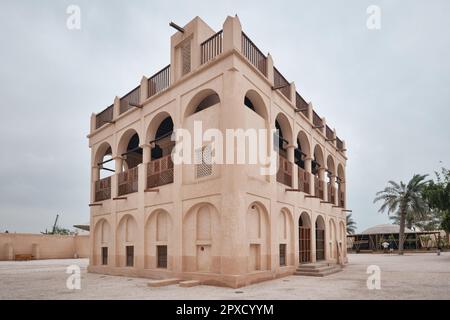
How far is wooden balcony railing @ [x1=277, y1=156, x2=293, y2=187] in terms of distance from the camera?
16156 millimetres

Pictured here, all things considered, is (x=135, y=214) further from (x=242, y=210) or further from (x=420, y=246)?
(x=420, y=246)

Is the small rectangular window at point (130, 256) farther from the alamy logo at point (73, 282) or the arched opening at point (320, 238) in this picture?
the arched opening at point (320, 238)

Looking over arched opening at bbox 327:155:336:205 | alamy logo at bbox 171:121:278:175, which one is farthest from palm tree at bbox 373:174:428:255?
alamy logo at bbox 171:121:278:175

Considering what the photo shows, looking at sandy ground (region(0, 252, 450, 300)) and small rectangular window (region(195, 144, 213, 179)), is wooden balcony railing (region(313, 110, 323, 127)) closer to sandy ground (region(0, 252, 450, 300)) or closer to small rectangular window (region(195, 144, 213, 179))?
small rectangular window (region(195, 144, 213, 179))

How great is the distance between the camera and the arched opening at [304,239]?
1823 cm

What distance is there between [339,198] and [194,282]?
17083 mm

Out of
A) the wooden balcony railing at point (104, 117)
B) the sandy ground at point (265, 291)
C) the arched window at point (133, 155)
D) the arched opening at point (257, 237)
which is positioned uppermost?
the wooden balcony railing at point (104, 117)

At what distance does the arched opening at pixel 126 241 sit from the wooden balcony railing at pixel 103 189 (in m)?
2.34

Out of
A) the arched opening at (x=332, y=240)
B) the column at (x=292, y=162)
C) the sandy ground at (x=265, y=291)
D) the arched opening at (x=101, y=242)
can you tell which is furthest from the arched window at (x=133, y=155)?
the arched opening at (x=332, y=240)

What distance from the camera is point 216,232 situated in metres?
13.0

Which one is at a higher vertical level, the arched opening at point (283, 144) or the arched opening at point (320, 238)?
the arched opening at point (283, 144)

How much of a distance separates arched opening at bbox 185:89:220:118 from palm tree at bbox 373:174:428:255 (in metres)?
30.9

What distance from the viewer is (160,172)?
16.0 metres
